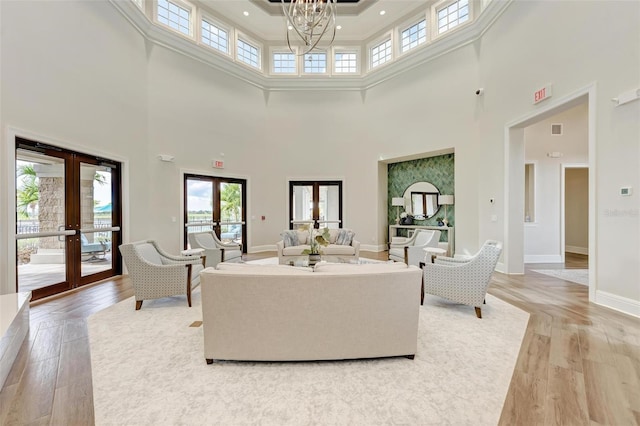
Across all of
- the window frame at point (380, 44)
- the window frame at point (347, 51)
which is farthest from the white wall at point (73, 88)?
the window frame at point (380, 44)

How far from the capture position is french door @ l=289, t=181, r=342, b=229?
937cm

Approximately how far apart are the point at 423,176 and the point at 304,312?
7.31 meters

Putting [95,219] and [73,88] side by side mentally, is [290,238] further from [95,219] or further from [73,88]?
[73,88]

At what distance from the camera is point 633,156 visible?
3.46m

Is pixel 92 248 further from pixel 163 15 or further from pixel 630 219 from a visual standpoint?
pixel 630 219

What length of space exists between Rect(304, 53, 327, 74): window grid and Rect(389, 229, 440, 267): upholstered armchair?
6.22 m

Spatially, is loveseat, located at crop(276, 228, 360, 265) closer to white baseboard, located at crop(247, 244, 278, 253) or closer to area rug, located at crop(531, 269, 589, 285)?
white baseboard, located at crop(247, 244, 278, 253)

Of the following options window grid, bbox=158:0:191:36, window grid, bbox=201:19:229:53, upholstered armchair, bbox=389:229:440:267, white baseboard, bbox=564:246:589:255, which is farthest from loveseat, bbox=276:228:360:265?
white baseboard, bbox=564:246:589:255

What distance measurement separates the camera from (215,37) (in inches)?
319

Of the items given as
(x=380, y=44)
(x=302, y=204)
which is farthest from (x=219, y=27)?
(x=302, y=204)

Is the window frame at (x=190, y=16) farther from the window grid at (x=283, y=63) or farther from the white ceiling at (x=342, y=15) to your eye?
the window grid at (x=283, y=63)

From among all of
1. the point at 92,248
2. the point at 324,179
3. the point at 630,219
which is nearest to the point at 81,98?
the point at 92,248

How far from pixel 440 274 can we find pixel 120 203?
6035 millimetres

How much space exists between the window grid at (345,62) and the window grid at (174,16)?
4.33m
